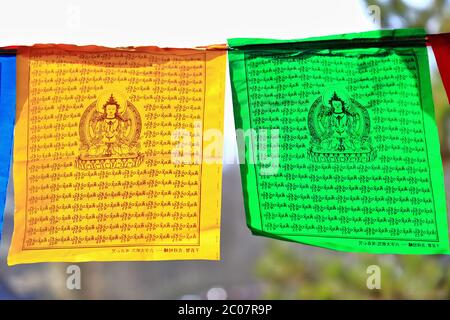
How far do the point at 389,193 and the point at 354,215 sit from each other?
9 centimetres

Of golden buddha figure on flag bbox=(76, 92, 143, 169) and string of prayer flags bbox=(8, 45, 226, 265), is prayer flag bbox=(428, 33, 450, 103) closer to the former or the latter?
string of prayer flags bbox=(8, 45, 226, 265)

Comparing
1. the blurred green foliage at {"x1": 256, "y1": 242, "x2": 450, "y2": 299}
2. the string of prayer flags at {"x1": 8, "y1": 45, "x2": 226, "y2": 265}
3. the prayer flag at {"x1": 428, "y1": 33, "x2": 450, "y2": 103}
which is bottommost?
the blurred green foliage at {"x1": 256, "y1": 242, "x2": 450, "y2": 299}

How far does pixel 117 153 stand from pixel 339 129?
0.51 metres

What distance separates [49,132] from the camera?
4.69 ft

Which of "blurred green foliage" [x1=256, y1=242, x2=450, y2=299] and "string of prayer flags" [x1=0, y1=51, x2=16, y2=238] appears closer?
"string of prayer flags" [x1=0, y1=51, x2=16, y2=238]

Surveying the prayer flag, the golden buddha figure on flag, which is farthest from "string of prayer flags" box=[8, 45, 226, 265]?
the prayer flag

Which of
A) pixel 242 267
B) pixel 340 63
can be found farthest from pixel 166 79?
pixel 242 267

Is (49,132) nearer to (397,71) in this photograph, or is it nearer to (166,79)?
(166,79)

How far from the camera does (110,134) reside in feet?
4.68

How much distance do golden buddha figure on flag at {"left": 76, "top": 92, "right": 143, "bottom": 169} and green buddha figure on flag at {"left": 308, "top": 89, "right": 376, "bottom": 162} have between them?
0.41 meters

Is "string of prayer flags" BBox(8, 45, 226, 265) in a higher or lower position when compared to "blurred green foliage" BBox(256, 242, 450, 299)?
higher

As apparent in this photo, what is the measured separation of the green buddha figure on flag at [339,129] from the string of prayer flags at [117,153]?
0.72 feet

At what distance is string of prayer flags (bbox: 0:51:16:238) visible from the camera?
143cm

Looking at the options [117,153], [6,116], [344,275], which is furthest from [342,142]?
[344,275]
